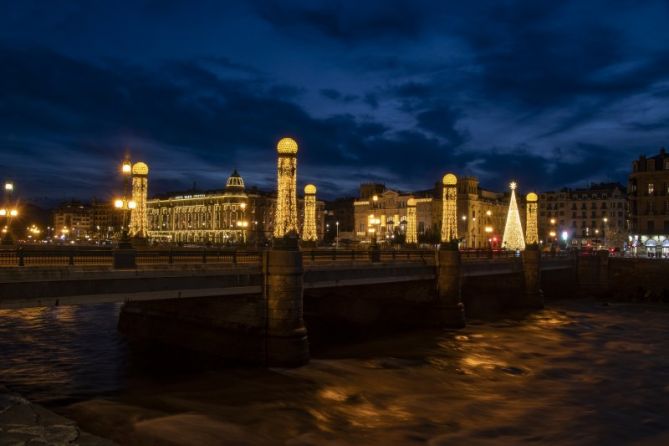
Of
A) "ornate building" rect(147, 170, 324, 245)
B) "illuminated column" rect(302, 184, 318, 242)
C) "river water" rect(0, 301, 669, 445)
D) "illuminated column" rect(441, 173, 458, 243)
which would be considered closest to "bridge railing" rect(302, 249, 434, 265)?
"illuminated column" rect(441, 173, 458, 243)

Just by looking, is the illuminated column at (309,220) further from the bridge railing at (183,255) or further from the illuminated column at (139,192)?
the bridge railing at (183,255)

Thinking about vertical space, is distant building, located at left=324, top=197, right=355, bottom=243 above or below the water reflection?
above

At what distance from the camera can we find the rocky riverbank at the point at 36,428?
687 inches

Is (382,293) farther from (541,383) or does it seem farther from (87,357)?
(87,357)

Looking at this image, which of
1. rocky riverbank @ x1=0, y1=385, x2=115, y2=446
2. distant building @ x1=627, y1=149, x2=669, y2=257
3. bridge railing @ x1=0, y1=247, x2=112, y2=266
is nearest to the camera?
rocky riverbank @ x1=0, y1=385, x2=115, y2=446

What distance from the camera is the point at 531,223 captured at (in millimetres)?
61750

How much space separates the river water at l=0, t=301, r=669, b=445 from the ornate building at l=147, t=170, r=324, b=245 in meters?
122

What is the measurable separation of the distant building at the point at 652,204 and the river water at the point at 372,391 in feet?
195

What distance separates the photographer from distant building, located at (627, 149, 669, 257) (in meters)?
92.4

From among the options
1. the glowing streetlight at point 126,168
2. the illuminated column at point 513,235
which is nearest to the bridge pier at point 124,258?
the glowing streetlight at point 126,168

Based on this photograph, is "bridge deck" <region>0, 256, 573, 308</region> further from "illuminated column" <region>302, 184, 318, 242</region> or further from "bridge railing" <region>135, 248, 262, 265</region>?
"illuminated column" <region>302, 184, 318, 242</region>

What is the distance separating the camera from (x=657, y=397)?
2773 cm

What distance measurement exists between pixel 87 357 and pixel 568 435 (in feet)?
80.4

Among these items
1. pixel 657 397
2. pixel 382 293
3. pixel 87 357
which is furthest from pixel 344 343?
pixel 657 397
